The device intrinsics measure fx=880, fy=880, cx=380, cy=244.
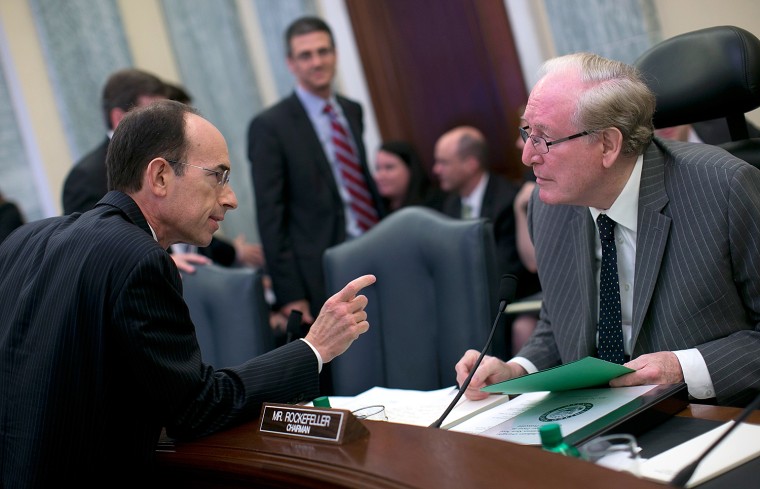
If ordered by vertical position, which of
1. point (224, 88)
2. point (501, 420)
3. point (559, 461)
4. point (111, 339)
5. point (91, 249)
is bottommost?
point (501, 420)

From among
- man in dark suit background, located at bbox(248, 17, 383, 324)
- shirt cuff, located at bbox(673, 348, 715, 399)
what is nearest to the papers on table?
shirt cuff, located at bbox(673, 348, 715, 399)

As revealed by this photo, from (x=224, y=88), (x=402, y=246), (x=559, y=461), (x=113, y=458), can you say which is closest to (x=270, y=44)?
(x=224, y=88)

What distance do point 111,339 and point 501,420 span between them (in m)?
0.75

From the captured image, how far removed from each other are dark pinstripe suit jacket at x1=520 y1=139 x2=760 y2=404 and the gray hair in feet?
0.19

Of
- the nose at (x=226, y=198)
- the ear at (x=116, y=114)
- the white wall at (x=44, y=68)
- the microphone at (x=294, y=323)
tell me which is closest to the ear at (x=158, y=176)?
the nose at (x=226, y=198)

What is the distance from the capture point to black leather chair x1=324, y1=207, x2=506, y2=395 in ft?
7.85

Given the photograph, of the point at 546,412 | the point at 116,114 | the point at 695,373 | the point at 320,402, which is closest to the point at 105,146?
the point at 116,114

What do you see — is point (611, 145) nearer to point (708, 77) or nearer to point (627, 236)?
point (627, 236)

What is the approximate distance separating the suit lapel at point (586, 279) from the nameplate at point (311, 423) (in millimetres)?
752

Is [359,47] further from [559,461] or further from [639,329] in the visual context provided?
[559,461]

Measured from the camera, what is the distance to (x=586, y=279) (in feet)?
6.67

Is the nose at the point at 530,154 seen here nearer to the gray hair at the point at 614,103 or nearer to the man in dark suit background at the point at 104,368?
the gray hair at the point at 614,103

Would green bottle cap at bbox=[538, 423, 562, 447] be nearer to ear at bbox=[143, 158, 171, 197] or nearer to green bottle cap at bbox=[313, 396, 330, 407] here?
green bottle cap at bbox=[313, 396, 330, 407]

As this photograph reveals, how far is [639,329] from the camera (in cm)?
189
